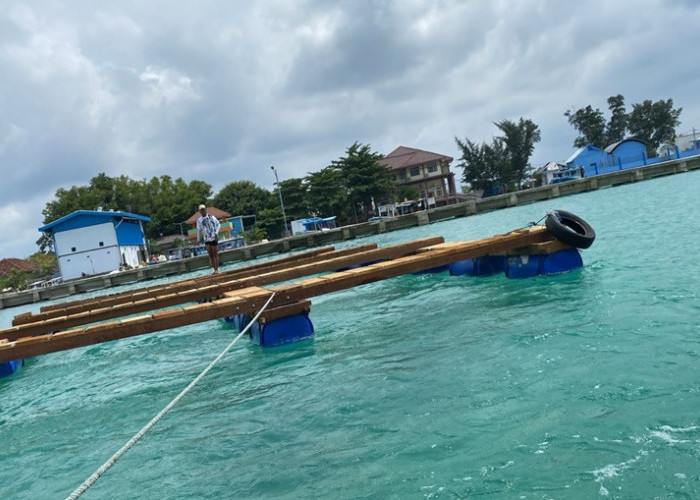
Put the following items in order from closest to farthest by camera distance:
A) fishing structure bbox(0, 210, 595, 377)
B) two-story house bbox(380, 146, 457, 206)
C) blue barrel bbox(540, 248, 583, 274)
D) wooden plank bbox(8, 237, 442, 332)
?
fishing structure bbox(0, 210, 595, 377), wooden plank bbox(8, 237, 442, 332), blue barrel bbox(540, 248, 583, 274), two-story house bbox(380, 146, 457, 206)

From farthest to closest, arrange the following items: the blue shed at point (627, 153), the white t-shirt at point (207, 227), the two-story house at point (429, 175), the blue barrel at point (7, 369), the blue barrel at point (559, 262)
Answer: the two-story house at point (429, 175), the blue shed at point (627, 153), the white t-shirt at point (207, 227), the blue barrel at point (7, 369), the blue barrel at point (559, 262)

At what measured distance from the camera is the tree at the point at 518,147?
70562 millimetres

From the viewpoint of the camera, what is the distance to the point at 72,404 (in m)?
6.66

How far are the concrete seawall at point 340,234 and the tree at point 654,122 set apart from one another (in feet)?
123

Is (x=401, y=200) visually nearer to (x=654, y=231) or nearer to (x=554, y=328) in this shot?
(x=654, y=231)

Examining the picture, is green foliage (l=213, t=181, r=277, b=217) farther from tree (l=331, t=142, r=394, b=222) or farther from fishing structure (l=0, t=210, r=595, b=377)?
fishing structure (l=0, t=210, r=595, b=377)

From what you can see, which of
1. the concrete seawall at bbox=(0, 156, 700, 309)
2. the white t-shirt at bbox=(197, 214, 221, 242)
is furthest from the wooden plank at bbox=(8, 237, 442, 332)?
the concrete seawall at bbox=(0, 156, 700, 309)

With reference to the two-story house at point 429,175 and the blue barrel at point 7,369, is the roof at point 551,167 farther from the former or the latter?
the blue barrel at point 7,369

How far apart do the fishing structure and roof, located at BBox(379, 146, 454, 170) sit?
185ft

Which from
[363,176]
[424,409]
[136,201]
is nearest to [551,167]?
[363,176]

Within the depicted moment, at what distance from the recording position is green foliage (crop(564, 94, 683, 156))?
253 feet

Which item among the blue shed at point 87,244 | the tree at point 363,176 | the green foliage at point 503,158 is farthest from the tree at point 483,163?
the blue shed at point 87,244

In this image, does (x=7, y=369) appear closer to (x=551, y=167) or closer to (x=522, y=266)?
(x=522, y=266)

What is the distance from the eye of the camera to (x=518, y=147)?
234ft
